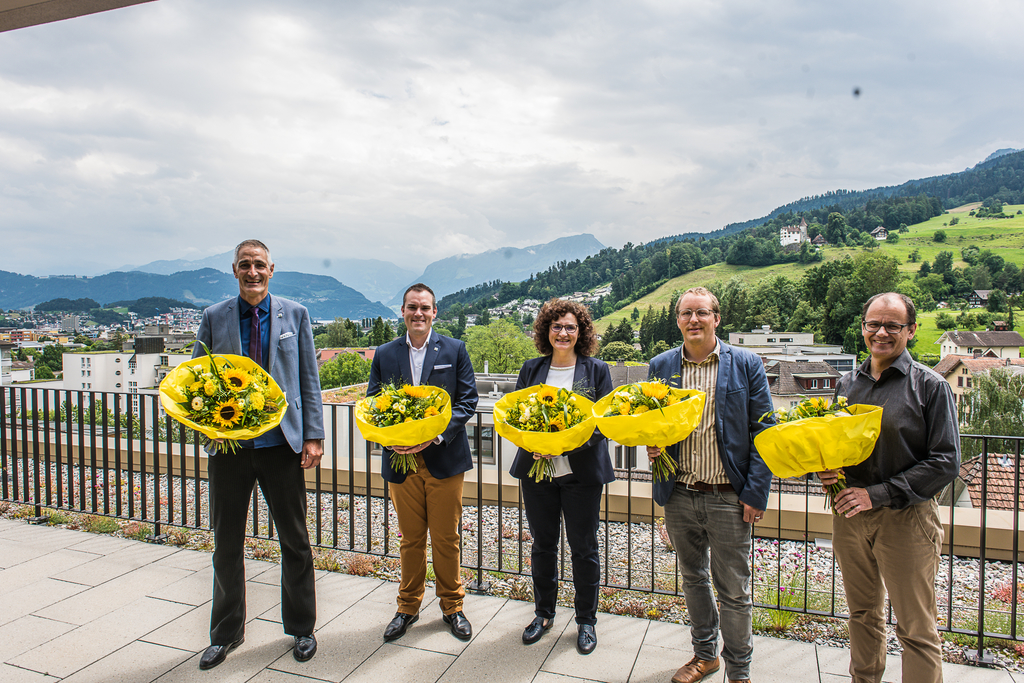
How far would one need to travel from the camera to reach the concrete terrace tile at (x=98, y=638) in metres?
2.39

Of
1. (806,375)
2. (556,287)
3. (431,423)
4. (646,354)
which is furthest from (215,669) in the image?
(556,287)

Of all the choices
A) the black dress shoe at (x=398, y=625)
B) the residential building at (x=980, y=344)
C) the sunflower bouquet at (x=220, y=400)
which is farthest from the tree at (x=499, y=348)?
the sunflower bouquet at (x=220, y=400)

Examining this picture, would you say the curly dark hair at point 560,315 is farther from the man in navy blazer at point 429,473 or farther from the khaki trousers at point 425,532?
the khaki trousers at point 425,532

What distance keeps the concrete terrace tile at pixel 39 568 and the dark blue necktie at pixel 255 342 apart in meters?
2.18

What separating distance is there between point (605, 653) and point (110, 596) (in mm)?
2734

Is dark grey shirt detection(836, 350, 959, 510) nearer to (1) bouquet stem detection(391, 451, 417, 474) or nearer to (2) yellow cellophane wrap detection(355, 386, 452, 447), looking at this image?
(2) yellow cellophane wrap detection(355, 386, 452, 447)

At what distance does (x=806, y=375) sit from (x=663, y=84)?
85.5 m

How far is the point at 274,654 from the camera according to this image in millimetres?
2486

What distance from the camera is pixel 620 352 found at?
65.8 m

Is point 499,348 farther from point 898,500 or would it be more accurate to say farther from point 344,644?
point 898,500

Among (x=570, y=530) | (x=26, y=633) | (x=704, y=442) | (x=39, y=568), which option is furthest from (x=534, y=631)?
(x=39, y=568)

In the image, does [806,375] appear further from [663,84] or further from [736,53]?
[736,53]

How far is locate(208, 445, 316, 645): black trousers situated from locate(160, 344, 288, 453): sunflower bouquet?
0.24 meters

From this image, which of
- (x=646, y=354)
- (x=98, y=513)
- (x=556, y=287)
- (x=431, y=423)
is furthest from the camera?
(x=556, y=287)
